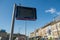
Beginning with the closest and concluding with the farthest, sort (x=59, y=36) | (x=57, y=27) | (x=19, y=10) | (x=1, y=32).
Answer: (x=19, y=10) → (x=59, y=36) → (x=57, y=27) → (x=1, y=32)

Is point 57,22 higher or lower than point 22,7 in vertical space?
higher

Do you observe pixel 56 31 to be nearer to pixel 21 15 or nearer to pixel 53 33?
pixel 53 33

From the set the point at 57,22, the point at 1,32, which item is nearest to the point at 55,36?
the point at 57,22

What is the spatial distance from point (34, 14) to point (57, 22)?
3690 centimetres

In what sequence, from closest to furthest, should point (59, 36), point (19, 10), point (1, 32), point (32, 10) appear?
point (19, 10)
point (32, 10)
point (59, 36)
point (1, 32)

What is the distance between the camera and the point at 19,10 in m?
8.41

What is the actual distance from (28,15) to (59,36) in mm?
33832

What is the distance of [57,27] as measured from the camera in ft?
147

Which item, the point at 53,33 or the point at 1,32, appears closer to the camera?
the point at 53,33

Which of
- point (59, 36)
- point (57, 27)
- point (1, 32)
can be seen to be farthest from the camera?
point (1, 32)

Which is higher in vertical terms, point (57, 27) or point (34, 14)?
point (57, 27)

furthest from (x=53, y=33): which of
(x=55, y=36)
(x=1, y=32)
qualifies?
(x=1, y=32)

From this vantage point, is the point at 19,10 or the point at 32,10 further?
the point at 32,10

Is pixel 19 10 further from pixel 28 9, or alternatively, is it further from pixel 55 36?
pixel 55 36
